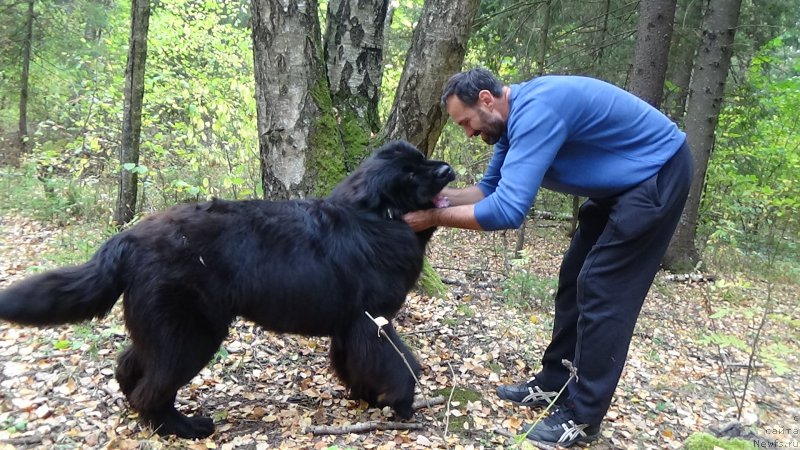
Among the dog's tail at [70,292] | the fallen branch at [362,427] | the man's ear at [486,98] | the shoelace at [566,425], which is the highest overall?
the man's ear at [486,98]

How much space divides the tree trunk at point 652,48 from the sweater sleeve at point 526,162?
221 inches

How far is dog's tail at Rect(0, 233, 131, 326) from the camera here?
8.38 feet

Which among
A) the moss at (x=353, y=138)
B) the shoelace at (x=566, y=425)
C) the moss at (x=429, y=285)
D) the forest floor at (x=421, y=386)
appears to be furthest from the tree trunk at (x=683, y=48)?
the shoelace at (x=566, y=425)

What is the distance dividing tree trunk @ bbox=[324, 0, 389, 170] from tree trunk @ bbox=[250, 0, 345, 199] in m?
0.24

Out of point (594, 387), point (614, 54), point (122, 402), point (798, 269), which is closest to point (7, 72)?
point (122, 402)

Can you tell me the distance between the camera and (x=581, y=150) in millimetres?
3025

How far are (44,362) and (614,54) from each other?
10647 mm

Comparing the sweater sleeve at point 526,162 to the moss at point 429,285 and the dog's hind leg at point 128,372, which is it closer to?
the dog's hind leg at point 128,372

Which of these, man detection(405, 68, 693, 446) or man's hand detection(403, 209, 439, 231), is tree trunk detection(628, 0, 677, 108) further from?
man's hand detection(403, 209, 439, 231)

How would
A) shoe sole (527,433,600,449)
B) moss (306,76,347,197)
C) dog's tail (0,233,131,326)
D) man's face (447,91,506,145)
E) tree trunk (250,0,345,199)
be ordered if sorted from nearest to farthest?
dog's tail (0,233,131,326) → man's face (447,91,506,145) → shoe sole (527,433,600,449) → tree trunk (250,0,345,199) → moss (306,76,347,197)

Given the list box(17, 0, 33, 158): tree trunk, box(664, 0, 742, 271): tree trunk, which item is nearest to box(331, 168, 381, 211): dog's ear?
box(664, 0, 742, 271): tree trunk

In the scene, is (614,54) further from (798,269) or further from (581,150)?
(581,150)

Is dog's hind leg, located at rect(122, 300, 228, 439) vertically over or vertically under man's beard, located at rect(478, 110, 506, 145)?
under

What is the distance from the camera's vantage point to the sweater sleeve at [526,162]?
277 cm
